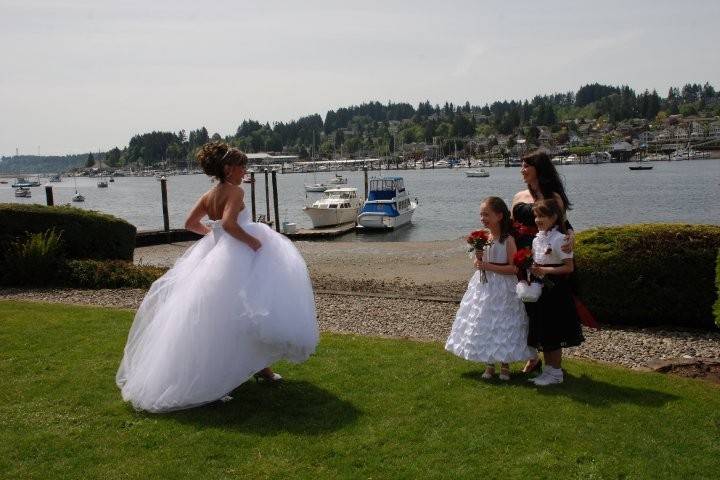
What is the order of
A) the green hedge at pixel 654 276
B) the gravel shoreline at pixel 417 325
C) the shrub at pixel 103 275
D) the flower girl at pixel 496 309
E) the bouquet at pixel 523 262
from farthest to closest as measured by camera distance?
the shrub at pixel 103 275 < the green hedge at pixel 654 276 < the gravel shoreline at pixel 417 325 < the flower girl at pixel 496 309 < the bouquet at pixel 523 262

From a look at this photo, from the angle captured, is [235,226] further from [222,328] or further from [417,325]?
[417,325]

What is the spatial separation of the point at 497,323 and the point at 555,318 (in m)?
0.57

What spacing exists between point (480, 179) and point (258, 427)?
131m

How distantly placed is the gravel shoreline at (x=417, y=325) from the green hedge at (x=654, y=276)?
10.5 inches

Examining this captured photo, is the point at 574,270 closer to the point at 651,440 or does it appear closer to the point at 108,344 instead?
the point at 651,440

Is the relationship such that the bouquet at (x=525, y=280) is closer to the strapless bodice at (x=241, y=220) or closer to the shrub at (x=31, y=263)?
the strapless bodice at (x=241, y=220)

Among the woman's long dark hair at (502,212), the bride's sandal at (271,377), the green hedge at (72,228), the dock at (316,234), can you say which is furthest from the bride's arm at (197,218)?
the dock at (316,234)

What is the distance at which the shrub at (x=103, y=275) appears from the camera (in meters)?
14.2

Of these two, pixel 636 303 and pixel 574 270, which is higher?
pixel 574 270

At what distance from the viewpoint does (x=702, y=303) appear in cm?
1034

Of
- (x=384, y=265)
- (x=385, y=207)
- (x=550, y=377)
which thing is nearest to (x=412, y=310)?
(x=550, y=377)

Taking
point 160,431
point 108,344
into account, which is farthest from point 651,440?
point 108,344

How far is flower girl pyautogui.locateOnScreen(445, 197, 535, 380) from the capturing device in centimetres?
692

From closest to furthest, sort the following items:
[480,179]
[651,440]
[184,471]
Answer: [184,471]
[651,440]
[480,179]
